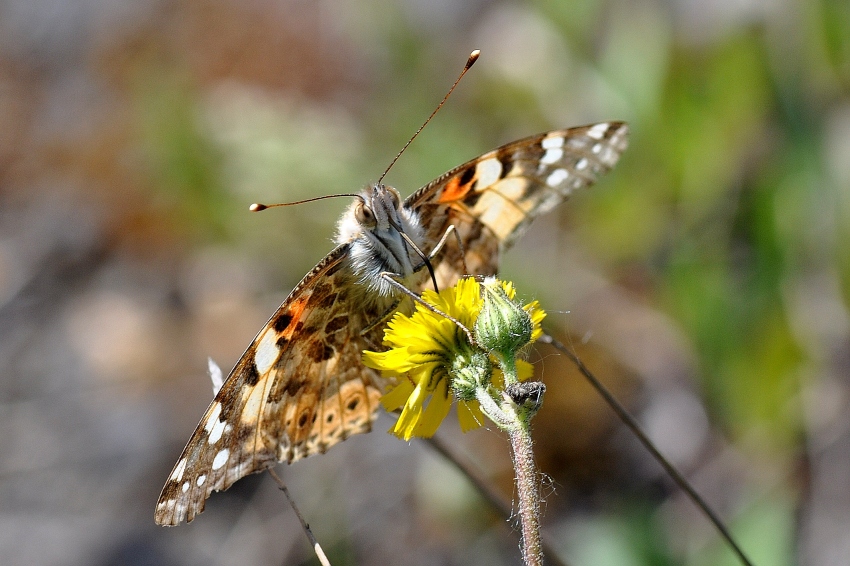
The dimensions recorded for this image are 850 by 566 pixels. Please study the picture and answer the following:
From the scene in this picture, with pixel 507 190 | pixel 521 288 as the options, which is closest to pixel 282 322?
pixel 507 190

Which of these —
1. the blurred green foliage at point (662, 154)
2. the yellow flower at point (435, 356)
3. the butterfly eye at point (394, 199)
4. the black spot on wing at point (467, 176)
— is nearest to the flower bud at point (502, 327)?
the yellow flower at point (435, 356)

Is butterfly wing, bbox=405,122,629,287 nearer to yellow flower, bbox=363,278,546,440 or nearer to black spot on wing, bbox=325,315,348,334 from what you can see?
black spot on wing, bbox=325,315,348,334

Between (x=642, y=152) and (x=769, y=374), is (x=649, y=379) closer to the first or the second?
(x=769, y=374)

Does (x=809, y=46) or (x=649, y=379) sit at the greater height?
(x=809, y=46)

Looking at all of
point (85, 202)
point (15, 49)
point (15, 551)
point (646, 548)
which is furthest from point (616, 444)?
point (15, 49)

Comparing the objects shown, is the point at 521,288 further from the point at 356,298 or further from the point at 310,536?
the point at 310,536

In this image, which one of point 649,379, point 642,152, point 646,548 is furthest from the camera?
point 642,152

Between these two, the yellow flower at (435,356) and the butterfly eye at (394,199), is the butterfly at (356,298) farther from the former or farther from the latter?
the yellow flower at (435,356)
